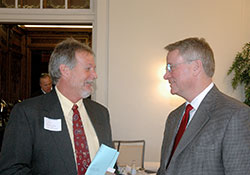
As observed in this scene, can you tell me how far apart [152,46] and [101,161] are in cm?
341

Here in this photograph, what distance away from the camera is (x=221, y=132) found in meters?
1.63

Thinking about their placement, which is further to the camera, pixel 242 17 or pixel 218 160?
pixel 242 17

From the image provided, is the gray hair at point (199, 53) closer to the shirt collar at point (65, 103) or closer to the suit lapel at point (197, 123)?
the suit lapel at point (197, 123)

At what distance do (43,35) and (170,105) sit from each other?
20.3 ft

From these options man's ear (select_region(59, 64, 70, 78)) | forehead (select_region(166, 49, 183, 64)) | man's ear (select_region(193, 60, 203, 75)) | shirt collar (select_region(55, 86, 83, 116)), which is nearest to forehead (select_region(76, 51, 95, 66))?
man's ear (select_region(59, 64, 70, 78))

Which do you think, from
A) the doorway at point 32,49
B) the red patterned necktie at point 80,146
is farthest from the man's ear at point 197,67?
the doorway at point 32,49

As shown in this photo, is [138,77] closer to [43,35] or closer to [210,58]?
[210,58]

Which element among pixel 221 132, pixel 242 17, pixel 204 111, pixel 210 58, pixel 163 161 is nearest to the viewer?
pixel 221 132

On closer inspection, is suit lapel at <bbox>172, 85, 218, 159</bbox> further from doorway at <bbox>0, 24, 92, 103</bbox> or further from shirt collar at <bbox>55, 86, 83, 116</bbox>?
doorway at <bbox>0, 24, 92, 103</bbox>

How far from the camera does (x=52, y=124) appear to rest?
2006 millimetres

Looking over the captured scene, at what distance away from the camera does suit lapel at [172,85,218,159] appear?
1.76 m

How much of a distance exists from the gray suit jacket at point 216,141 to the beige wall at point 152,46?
3162 mm

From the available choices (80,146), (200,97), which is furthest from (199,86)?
(80,146)

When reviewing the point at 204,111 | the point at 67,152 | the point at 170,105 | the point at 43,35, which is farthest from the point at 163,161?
the point at 43,35
